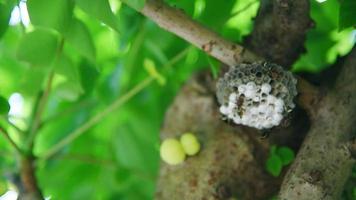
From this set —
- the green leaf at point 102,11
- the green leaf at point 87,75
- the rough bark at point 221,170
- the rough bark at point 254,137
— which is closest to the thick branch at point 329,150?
the rough bark at point 254,137

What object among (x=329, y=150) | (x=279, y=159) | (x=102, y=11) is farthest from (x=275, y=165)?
(x=102, y=11)

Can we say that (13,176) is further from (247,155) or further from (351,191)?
(351,191)

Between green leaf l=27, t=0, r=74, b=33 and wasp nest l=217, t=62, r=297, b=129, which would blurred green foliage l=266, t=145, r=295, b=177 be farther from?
green leaf l=27, t=0, r=74, b=33

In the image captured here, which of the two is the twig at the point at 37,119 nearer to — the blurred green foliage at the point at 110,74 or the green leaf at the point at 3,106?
the blurred green foliage at the point at 110,74

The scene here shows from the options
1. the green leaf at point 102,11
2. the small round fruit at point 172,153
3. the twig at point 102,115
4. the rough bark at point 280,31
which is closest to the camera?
the green leaf at point 102,11

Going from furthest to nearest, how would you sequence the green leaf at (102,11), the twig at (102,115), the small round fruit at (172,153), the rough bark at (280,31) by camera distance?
1. the twig at (102,115)
2. the small round fruit at (172,153)
3. the rough bark at (280,31)
4. the green leaf at (102,11)

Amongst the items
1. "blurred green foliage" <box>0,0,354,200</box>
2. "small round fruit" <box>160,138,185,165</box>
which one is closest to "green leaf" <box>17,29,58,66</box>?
"blurred green foliage" <box>0,0,354,200</box>


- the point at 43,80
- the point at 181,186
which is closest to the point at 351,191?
the point at 181,186
